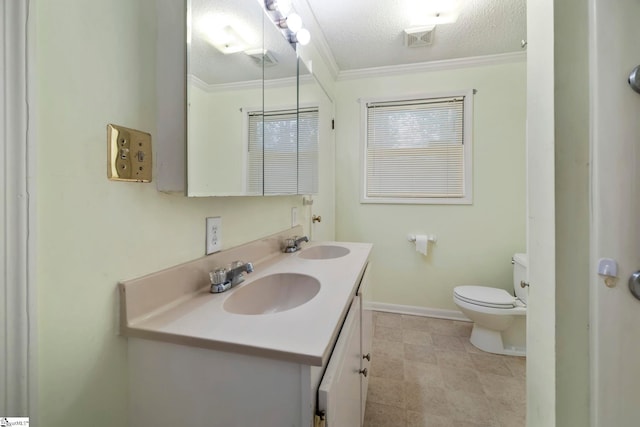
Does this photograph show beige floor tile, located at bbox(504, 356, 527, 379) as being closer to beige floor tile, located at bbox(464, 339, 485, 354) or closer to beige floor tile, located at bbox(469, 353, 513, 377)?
beige floor tile, located at bbox(469, 353, 513, 377)

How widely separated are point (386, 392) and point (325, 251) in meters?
0.88

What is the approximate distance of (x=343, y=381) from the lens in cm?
73

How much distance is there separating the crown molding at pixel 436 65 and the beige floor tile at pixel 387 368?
2.41m

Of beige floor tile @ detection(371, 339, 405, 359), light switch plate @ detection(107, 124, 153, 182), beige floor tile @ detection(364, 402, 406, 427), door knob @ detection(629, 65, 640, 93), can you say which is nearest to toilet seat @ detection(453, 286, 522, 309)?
beige floor tile @ detection(371, 339, 405, 359)

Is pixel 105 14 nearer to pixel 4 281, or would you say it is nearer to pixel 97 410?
pixel 4 281

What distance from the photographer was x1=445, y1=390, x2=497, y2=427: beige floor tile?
4.41ft

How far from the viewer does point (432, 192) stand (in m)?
2.45

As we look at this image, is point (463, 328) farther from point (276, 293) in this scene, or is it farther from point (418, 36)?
point (418, 36)

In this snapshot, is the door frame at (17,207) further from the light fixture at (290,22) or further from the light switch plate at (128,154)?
the light fixture at (290,22)

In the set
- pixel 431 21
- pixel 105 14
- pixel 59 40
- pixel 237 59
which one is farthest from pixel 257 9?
pixel 431 21

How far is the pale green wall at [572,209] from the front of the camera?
28.5 inches

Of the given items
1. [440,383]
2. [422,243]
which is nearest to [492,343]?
[440,383]

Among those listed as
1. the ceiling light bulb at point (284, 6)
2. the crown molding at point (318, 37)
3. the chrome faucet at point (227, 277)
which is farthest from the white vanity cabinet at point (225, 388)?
the crown molding at point (318, 37)

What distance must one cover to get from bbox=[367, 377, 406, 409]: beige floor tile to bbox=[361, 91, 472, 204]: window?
4.88 feet
